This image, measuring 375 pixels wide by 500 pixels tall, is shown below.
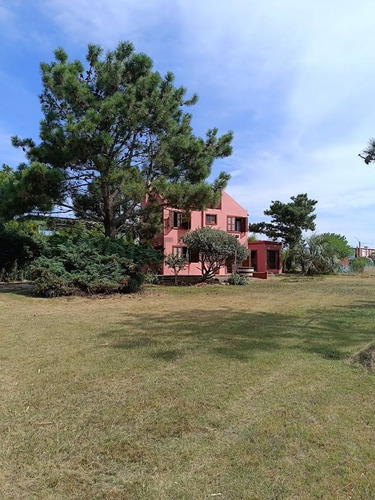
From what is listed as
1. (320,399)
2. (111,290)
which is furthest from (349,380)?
(111,290)

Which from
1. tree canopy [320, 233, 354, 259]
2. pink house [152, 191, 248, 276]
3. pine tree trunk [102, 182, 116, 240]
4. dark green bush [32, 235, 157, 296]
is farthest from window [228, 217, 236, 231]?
dark green bush [32, 235, 157, 296]

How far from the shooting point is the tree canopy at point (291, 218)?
1355 inches

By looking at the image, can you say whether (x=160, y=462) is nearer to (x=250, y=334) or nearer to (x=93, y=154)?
(x=250, y=334)

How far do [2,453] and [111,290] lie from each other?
10.9 metres

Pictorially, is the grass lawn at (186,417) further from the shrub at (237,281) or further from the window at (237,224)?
the window at (237,224)

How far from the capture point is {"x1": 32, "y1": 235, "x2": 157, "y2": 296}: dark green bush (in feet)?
39.8

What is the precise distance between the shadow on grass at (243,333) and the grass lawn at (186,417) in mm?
50

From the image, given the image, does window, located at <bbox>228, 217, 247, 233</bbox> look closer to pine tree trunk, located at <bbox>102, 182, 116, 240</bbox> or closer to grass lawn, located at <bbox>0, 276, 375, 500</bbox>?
pine tree trunk, located at <bbox>102, 182, 116, 240</bbox>

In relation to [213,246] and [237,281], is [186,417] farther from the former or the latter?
[237,281]

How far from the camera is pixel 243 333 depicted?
5.91 metres

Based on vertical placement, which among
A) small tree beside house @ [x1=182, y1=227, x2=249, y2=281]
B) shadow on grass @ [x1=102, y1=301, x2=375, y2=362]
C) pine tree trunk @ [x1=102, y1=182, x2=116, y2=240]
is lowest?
shadow on grass @ [x1=102, y1=301, x2=375, y2=362]

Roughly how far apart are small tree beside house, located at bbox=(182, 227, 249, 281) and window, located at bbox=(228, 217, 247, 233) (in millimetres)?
8276

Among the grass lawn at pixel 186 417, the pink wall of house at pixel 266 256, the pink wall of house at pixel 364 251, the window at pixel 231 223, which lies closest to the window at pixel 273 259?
the pink wall of house at pixel 266 256

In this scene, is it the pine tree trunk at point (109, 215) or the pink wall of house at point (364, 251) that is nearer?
the pine tree trunk at point (109, 215)
